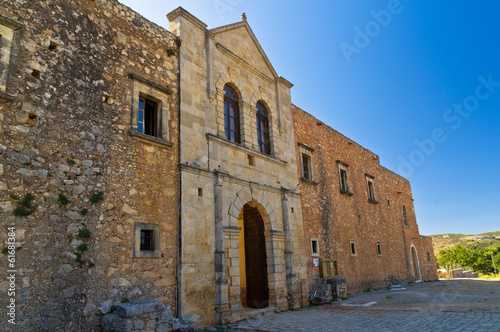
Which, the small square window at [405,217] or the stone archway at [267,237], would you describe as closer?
the stone archway at [267,237]

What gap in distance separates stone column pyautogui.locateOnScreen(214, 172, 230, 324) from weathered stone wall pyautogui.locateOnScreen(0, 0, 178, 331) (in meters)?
1.20

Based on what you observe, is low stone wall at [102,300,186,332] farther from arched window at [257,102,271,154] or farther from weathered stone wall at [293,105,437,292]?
weathered stone wall at [293,105,437,292]

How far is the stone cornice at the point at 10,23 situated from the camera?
5.68m

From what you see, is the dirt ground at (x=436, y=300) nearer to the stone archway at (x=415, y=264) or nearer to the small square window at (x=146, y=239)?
the small square window at (x=146, y=239)

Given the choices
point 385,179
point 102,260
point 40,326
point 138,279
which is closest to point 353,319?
point 138,279

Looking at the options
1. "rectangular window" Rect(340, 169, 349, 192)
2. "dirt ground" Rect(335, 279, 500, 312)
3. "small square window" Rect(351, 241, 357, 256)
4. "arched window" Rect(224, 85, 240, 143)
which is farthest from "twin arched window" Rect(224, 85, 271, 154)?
"small square window" Rect(351, 241, 357, 256)

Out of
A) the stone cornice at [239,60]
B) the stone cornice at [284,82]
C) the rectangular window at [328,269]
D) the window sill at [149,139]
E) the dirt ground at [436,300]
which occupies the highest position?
the stone cornice at [284,82]

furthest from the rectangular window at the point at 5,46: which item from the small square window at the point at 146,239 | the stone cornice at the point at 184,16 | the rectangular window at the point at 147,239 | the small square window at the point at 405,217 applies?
the small square window at the point at 405,217

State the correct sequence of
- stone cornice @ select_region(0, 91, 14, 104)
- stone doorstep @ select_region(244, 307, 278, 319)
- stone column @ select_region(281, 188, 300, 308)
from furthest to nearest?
stone column @ select_region(281, 188, 300, 308), stone doorstep @ select_region(244, 307, 278, 319), stone cornice @ select_region(0, 91, 14, 104)

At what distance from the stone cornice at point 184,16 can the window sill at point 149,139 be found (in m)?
3.66

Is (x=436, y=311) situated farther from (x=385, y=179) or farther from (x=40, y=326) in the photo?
(x=385, y=179)

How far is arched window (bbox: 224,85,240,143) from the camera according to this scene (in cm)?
1020

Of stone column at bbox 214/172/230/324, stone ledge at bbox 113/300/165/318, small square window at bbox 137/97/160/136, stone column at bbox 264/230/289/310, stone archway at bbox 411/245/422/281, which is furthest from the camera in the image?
stone archway at bbox 411/245/422/281

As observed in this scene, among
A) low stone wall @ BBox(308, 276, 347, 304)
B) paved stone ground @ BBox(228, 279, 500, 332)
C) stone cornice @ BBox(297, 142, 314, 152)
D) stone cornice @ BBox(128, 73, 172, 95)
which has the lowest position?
paved stone ground @ BBox(228, 279, 500, 332)
